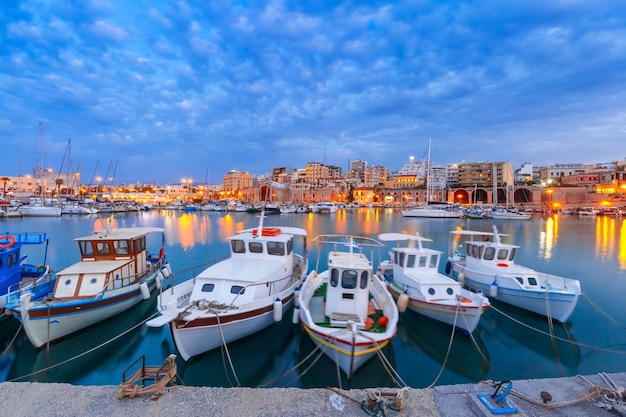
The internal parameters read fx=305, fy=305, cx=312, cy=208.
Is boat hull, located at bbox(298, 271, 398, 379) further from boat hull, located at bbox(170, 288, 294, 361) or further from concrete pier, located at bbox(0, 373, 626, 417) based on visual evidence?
concrete pier, located at bbox(0, 373, 626, 417)

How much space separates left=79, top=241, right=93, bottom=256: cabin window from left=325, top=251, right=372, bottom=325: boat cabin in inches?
430

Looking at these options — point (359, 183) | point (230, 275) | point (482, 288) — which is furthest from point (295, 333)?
point (359, 183)

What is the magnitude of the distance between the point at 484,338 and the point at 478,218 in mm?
73074

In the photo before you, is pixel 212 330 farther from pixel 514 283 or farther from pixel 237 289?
pixel 514 283

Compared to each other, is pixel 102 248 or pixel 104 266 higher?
pixel 102 248

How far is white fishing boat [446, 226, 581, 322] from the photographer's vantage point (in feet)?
40.3

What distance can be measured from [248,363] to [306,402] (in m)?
4.72

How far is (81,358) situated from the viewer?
380 inches

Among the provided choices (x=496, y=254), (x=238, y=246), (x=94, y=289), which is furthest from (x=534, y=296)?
(x=94, y=289)

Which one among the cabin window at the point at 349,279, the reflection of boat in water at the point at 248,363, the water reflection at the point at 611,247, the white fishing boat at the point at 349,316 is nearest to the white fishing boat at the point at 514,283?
the white fishing boat at the point at 349,316

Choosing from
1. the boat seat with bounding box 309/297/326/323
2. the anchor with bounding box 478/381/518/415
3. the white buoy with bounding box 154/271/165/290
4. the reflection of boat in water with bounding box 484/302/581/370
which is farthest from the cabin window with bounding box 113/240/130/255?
the reflection of boat in water with bounding box 484/302/581/370

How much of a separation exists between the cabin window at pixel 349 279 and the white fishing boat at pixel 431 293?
122 inches

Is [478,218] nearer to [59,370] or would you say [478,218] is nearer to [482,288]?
[482,288]

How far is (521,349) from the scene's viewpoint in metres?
10.9
